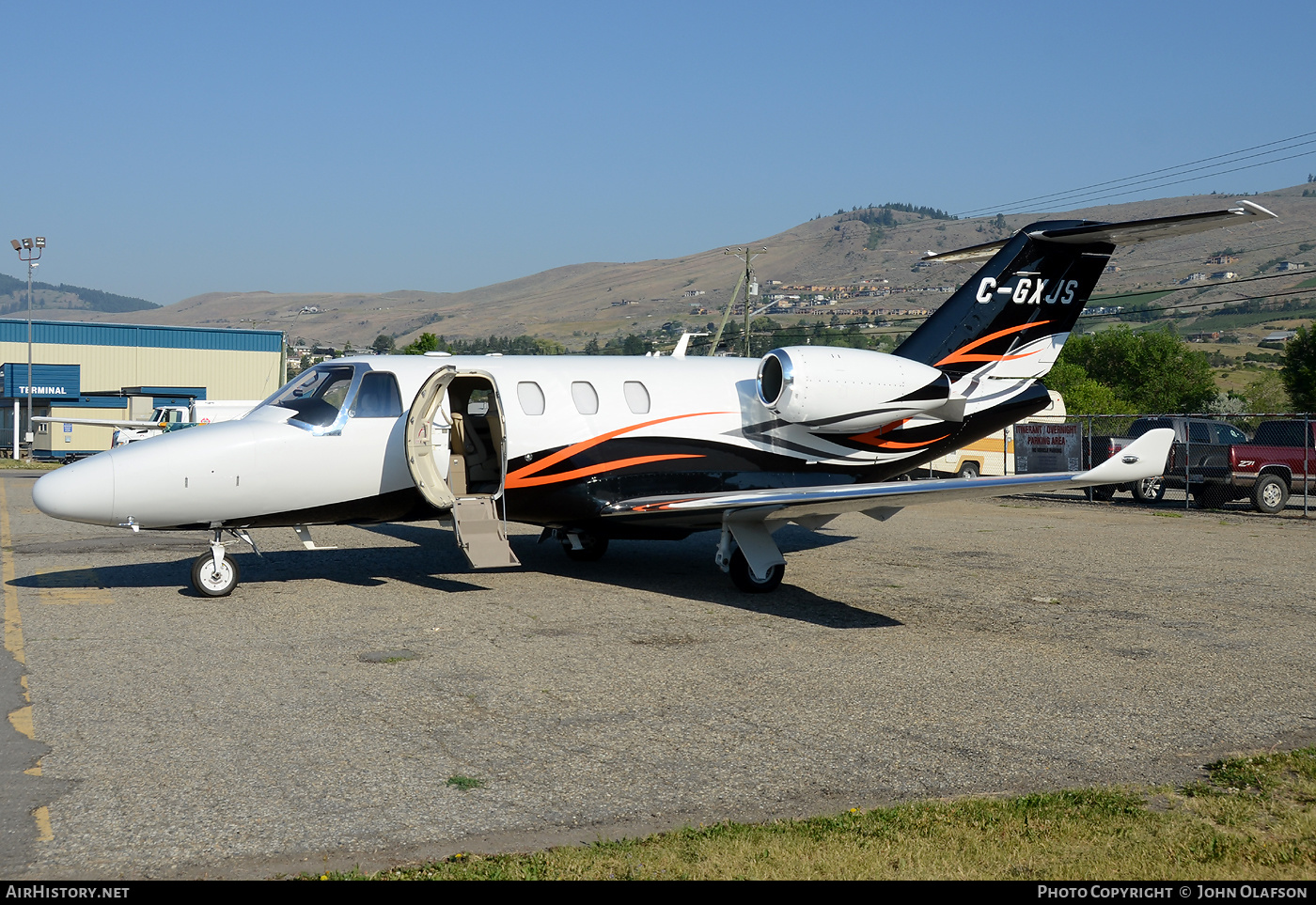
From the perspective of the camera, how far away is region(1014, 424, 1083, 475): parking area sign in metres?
29.3

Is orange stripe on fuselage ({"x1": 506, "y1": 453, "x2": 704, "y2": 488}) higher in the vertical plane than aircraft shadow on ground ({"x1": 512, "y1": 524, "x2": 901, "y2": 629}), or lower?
higher

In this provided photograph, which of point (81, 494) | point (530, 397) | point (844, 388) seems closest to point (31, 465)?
point (81, 494)

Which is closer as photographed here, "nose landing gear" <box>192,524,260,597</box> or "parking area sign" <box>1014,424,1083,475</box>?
"nose landing gear" <box>192,524,260,597</box>

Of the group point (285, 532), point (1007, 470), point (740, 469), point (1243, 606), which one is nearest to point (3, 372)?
point (285, 532)

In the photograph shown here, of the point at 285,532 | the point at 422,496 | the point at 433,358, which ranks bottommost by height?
the point at 285,532

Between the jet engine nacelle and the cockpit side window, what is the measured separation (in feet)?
15.9

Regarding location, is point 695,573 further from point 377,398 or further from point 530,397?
point 377,398

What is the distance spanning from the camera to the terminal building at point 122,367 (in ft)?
205

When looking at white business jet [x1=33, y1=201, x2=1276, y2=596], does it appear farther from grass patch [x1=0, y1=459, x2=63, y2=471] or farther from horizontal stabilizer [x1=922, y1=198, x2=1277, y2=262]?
grass patch [x1=0, y1=459, x2=63, y2=471]

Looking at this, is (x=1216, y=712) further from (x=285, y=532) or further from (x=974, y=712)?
(x=285, y=532)

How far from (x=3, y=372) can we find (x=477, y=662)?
216 feet

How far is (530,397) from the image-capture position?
1317 centimetres

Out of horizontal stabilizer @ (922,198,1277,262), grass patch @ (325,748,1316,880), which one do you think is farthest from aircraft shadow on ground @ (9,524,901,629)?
horizontal stabilizer @ (922,198,1277,262)

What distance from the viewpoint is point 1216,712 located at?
7566 millimetres
